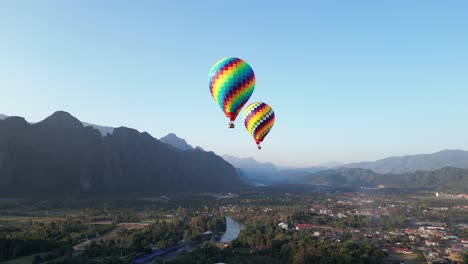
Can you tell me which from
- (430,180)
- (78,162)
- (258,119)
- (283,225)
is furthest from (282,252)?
(430,180)

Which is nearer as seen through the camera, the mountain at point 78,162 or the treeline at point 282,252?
the treeline at point 282,252

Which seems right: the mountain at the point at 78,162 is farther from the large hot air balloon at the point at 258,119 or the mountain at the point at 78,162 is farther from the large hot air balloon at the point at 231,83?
the large hot air balloon at the point at 231,83

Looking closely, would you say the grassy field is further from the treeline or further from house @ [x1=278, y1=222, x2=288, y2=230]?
house @ [x1=278, y1=222, x2=288, y2=230]

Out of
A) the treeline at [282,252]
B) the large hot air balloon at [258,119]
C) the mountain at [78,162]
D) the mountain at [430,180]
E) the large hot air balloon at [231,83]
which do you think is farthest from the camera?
the mountain at [430,180]

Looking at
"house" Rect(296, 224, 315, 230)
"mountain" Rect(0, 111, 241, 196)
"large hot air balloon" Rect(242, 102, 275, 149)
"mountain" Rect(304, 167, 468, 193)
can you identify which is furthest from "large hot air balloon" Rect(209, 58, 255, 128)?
"mountain" Rect(304, 167, 468, 193)

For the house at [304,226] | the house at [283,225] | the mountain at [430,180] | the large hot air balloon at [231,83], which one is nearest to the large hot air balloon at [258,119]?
the large hot air balloon at [231,83]

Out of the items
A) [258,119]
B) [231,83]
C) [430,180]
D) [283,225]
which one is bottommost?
[283,225]

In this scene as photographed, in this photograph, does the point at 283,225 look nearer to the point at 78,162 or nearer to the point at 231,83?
the point at 231,83
